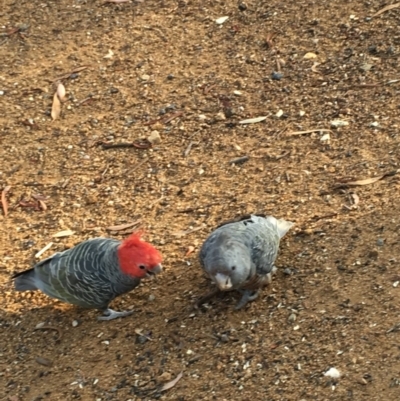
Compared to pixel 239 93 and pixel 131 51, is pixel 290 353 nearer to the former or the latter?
pixel 239 93

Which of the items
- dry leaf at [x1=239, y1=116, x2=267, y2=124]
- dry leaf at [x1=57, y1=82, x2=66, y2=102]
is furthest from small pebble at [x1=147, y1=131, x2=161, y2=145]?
dry leaf at [x1=57, y1=82, x2=66, y2=102]

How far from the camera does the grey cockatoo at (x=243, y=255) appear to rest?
15.2ft

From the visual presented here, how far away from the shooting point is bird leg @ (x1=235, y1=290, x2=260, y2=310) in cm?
495

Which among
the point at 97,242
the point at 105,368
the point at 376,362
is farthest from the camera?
the point at 97,242

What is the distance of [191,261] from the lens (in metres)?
5.44

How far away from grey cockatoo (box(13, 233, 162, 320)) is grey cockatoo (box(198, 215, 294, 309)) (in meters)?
0.38

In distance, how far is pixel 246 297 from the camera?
4.97 m

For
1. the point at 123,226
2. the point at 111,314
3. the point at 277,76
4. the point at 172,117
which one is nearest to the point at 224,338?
the point at 111,314

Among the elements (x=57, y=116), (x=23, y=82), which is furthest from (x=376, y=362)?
(x=23, y=82)

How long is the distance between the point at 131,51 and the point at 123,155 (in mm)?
1654

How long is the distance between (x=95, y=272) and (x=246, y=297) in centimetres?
107

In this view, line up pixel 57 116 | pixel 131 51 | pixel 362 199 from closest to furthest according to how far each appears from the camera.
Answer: pixel 362 199, pixel 57 116, pixel 131 51

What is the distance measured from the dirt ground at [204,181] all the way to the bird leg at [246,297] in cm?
5

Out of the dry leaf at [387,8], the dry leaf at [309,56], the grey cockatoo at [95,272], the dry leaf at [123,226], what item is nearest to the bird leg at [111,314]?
the grey cockatoo at [95,272]
